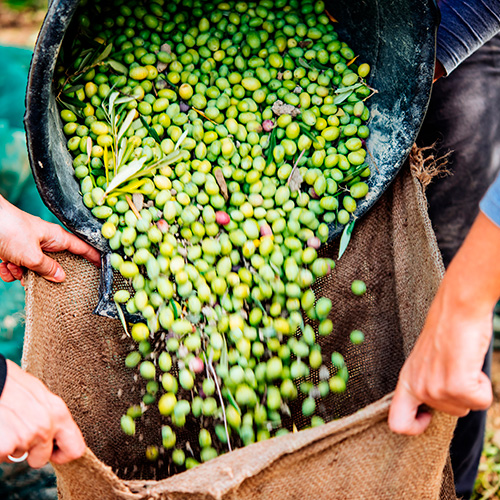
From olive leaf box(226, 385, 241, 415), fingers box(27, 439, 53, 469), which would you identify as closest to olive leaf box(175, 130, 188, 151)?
olive leaf box(226, 385, 241, 415)

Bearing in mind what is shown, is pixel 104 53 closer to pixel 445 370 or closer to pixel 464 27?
pixel 464 27

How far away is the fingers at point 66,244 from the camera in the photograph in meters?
1.21

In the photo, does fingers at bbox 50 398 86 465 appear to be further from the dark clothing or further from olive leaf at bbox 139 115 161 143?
the dark clothing

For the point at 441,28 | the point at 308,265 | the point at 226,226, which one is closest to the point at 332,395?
the point at 308,265

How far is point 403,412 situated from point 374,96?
3.03 ft

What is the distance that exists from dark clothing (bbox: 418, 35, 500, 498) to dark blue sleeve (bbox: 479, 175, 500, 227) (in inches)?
34.6

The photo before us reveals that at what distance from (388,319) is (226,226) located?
1.91ft

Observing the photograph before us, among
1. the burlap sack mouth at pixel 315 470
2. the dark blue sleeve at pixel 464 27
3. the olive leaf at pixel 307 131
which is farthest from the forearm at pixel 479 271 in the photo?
the dark blue sleeve at pixel 464 27

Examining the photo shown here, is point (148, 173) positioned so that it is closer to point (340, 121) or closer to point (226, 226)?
point (226, 226)

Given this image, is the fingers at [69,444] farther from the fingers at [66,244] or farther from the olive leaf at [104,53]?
the olive leaf at [104,53]

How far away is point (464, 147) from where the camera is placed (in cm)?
158

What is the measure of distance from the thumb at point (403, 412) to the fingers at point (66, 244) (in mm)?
857

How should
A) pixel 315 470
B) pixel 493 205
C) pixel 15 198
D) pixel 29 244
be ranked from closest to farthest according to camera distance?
pixel 493 205 → pixel 315 470 → pixel 29 244 → pixel 15 198

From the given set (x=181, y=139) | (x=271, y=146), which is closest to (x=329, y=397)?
(x=271, y=146)
